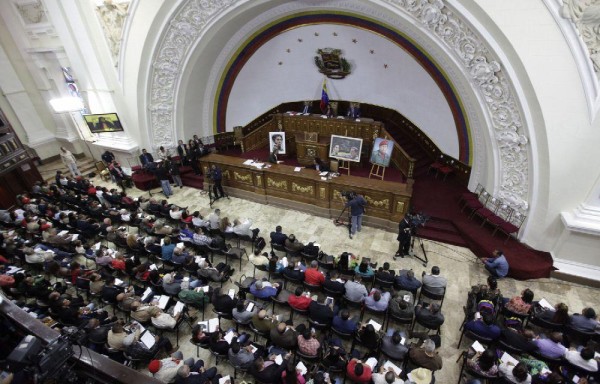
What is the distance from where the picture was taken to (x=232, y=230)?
7.69m

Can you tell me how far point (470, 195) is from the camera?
9.16 metres

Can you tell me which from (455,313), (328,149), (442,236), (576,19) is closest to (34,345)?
(455,313)

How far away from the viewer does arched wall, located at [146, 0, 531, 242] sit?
7.02 metres

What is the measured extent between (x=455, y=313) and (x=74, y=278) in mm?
7797

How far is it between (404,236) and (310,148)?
5.43m

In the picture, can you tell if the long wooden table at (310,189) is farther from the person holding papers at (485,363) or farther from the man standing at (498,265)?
the person holding papers at (485,363)

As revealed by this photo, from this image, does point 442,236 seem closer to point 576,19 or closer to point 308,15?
point 576,19

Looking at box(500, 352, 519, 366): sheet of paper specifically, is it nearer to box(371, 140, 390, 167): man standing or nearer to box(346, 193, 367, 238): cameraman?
box(346, 193, 367, 238): cameraman

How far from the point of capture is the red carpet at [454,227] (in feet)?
23.1

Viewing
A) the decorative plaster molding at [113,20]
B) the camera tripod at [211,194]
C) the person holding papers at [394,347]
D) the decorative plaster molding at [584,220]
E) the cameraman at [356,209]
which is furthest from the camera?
the camera tripod at [211,194]

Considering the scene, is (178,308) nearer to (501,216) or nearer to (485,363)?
(485,363)

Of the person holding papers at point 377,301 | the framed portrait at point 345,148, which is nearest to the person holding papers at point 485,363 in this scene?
the person holding papers at point 377,301

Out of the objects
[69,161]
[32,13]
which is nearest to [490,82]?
[69,161]

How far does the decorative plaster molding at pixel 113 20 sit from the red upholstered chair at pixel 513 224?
12589 millimetres
